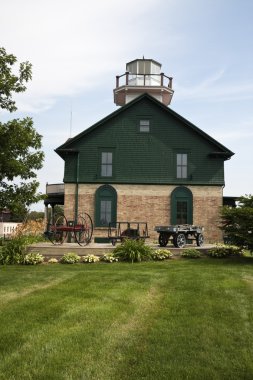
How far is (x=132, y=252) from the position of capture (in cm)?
1582

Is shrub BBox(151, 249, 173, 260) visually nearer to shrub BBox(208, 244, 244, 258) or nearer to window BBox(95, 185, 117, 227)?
shrub BBox(208, 244, 244, 258)

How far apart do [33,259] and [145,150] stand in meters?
12.5

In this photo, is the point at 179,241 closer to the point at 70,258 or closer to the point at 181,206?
the point at 70,258

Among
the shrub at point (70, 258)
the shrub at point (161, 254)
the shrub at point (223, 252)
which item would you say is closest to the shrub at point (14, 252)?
the shrub at point (70, 258)

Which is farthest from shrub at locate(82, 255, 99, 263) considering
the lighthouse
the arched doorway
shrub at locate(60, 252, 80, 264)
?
the lighthouse

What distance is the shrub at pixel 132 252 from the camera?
1577 cm

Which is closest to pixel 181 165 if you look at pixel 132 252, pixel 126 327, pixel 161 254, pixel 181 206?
pixel 181 206

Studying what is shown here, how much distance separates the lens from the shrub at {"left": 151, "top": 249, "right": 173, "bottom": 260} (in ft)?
53.2

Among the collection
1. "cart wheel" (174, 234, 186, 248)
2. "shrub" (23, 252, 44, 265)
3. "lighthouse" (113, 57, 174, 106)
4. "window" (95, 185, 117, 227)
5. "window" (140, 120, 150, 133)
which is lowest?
"shrub" (23, 252, 44, 265)

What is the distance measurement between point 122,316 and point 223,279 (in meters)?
4.89

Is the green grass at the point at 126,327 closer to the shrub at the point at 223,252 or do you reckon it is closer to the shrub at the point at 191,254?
the shrub at the point at 191,254

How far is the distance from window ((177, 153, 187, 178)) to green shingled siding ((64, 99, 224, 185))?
0.26m

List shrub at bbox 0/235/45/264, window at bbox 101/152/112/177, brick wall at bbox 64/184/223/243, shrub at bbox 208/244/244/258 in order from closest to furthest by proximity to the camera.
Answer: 1. shrub at bbox 0/235/45/264
2. shrub at bbox 208/244/244/258
3. brick wall at bbox 64/184/223/243
4. window at bbox 101/152/112/177

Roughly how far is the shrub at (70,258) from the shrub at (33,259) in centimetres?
79
